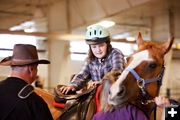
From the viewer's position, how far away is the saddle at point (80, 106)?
11.7 feet

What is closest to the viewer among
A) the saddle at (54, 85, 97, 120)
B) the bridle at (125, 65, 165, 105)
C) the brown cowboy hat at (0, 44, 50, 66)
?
the brown cowboy hat at (0, 44, 50, 66)

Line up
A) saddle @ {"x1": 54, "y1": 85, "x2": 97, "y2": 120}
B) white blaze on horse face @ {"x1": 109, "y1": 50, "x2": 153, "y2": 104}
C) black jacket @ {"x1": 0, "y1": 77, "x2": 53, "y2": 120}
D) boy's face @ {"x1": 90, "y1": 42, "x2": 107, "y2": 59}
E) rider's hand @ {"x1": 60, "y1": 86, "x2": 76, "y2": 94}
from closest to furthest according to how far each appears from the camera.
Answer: black jacket @ {"x1": 0, "y1": 77, "x2": 53, "y2": 120} → white blaze on horse face @ {"x1": 109, "y1": 50, "x2": 153, "y2": 104} → saddle @ {"x1": 54, "y1": 85, "x2": 97, "y2": 120} → boy's face @ {"x1": 90, "y1": 42, "x2": 107, "y2": 59} → rider's hand @ {"x1": 60, "y1": 86, "x2": 76, "y2": 94}

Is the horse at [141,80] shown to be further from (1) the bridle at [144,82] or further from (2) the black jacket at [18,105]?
(2) the black jacket at [18,105]

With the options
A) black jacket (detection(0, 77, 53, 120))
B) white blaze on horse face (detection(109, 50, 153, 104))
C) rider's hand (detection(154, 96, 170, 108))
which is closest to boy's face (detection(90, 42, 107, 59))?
white blaze on horse face (detection(109, 50, 153, 104))

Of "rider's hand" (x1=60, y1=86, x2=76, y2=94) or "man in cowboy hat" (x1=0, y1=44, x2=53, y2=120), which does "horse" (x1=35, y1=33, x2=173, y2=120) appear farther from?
"rider's hand" (x1=60, y1=86, x2=76, y2=94)

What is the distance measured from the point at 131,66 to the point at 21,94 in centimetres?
85

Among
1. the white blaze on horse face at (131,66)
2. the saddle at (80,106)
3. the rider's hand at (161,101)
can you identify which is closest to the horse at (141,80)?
the white blaze on horse face at (131,66)

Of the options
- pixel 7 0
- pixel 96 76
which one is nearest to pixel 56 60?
pixel 7 0

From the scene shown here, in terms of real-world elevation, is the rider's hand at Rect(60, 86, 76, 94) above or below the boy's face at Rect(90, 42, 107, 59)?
below

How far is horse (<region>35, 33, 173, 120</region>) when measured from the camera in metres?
2.79

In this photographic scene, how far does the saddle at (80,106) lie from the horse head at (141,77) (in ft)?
2.35

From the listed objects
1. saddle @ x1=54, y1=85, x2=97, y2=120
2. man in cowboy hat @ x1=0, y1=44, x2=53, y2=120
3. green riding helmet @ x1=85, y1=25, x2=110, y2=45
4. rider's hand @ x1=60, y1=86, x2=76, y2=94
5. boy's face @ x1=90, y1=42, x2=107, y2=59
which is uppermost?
green riding helmet @ x1=85, y1=25, x2=110, y2=45

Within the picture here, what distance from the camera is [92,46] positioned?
3.96 meters

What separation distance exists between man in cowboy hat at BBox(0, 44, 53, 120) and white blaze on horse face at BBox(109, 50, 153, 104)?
484mm
